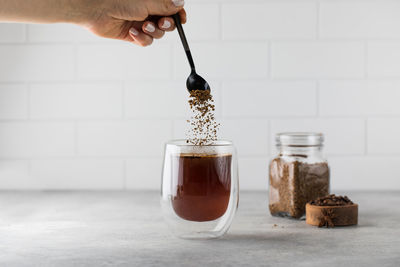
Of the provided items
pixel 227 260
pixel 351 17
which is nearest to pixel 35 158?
pixel 227 260

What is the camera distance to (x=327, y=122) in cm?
151

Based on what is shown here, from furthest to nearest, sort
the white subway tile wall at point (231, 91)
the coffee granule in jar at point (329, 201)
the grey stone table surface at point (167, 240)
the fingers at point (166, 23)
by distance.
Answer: the white subway tile wall at point (231, 91)
the fingers at point (166, 23)
the coffee granule in jar at point (329, 201)
the grey stone table surface at point (167, 240)

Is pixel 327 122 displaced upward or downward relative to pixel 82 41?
downward

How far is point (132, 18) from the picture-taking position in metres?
1.10

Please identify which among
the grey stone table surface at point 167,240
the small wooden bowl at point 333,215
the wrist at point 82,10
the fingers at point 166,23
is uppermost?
the wrist at point 82,10

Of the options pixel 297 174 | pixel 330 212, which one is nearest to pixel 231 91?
pixel 297 174

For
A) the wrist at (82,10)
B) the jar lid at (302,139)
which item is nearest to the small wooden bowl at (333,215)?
the jar lid at (302,139)

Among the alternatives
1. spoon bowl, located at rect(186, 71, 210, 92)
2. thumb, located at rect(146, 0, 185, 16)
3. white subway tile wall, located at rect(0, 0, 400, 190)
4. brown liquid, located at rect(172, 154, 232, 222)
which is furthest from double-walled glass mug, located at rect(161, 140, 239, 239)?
white subway tile wall, located at rect(0, 0, 400, 190)

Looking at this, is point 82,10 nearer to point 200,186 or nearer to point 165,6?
point 165,6

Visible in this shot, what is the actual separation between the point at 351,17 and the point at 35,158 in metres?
1.09

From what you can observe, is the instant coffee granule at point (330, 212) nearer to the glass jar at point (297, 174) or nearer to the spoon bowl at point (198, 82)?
the glass jar at point (297, 174)

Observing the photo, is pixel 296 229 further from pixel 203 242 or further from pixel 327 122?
pixel 327 122

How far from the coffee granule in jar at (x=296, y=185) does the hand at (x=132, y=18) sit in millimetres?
411

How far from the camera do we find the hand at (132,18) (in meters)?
1.07
